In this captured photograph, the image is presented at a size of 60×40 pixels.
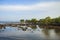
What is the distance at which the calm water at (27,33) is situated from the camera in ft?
9.48

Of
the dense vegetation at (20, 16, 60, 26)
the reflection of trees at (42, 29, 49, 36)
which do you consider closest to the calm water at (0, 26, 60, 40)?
the reflection of trees at (42, 29, 49, 36)

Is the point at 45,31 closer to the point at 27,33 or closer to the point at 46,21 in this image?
the point at 46,21

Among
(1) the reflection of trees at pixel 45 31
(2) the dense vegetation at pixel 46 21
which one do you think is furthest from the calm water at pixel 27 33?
(2) the dense vegetation at pixel 46 21

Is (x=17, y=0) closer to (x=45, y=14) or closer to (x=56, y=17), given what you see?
(x=45, y=14)

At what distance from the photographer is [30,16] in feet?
9.83

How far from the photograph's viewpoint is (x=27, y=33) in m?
2.95

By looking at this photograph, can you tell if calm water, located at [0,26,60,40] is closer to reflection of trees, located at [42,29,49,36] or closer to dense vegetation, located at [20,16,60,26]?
reflection of trees, located at [42,29,49,36]

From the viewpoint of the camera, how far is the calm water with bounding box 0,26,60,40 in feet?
9.48

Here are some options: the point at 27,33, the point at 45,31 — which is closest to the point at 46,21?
A: the point at 45,31

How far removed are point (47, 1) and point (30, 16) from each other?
0.46m

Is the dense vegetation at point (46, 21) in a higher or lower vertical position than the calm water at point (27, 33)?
higher

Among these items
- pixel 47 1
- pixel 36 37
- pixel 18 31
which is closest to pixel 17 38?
pixel 18 31

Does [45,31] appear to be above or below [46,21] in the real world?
below

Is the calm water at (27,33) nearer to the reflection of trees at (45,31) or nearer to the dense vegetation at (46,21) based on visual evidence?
the reflection of trees at (45,31)
